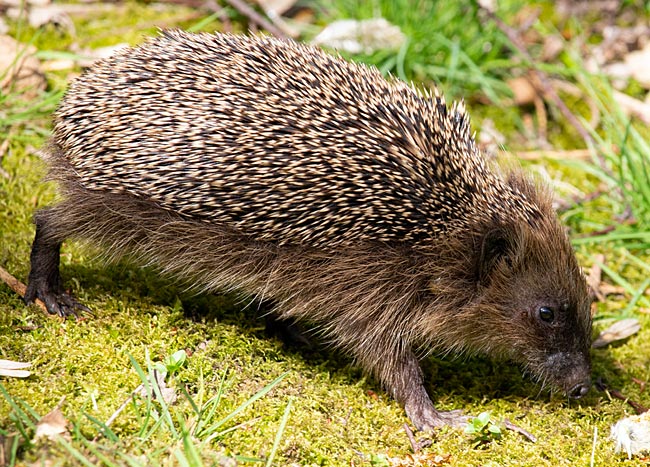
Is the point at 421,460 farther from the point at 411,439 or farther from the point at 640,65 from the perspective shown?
the point at 640,65

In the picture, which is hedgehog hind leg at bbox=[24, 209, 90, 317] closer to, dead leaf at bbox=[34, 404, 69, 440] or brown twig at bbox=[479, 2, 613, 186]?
dead leaf at bbox=[34, 404, 69, 440]

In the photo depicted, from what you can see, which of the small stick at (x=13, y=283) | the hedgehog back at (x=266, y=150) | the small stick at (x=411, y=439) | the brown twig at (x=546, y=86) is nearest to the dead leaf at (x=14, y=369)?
the small stick at (x=13, y=283)

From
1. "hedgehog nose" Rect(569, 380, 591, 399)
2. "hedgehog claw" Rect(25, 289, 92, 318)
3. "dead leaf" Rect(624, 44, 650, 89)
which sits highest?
"dead leaf" Rect(624, 44, 650, 89)

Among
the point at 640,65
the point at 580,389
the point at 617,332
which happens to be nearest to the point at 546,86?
the point at 640,65

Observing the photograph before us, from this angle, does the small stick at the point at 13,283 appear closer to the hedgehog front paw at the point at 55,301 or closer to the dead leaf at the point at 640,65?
the hedgehog front paw at the point at 55,301

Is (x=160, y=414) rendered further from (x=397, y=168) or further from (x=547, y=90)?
(x=547, y=90)

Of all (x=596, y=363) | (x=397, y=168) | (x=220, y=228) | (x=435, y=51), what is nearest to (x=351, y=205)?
(x=397, y=168)

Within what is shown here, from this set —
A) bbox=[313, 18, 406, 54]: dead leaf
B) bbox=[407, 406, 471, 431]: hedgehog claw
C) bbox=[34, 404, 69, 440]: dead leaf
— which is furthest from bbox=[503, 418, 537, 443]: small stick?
bbox=[313, 18, 406, 54]: dead leaf
